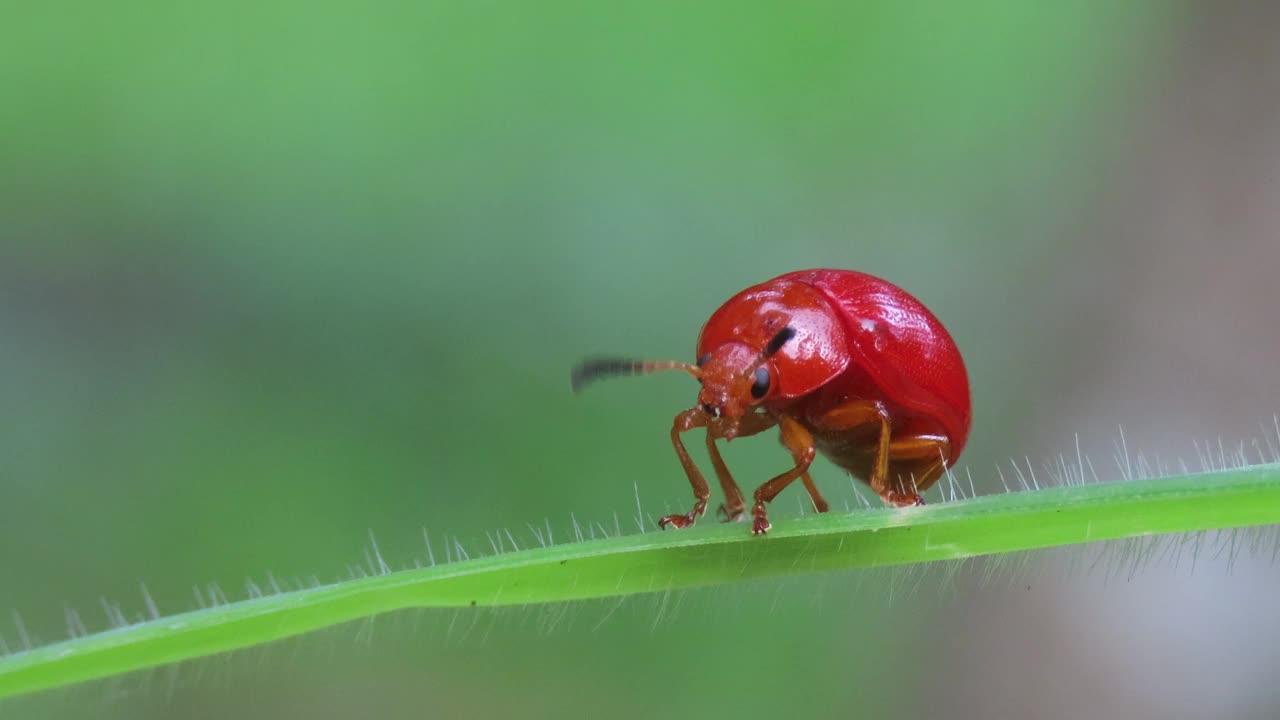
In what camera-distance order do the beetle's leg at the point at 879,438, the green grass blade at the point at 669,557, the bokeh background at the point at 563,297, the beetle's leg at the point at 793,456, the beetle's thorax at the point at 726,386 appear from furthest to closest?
the bokeh background at the point at 563,297
the beetle's leg at the point at 879,438
the beetle's thorax at the point at 726,386
the beetle's leg at the point at 793,456
the green grass blade at the point at 669,557

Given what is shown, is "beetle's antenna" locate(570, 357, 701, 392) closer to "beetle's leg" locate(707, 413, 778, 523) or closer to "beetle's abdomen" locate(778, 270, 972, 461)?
"beetle's leg" locate(707, 413, 778, 523)

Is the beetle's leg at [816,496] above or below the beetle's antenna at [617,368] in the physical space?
below

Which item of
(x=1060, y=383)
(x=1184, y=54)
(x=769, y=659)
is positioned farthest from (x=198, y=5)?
(x=1184, y=54)

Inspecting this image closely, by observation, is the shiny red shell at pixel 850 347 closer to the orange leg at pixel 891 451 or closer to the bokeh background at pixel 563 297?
the orange leg at pixel 891 451

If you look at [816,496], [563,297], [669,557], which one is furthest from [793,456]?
[563,297]

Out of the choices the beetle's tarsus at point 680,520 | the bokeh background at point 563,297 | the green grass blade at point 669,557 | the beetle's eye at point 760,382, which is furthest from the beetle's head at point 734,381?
the bokeh background at point 563,297

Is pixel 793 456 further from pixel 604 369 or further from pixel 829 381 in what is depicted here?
pixel 604 369

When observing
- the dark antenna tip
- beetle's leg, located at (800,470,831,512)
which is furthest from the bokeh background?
the dark antenna tip
